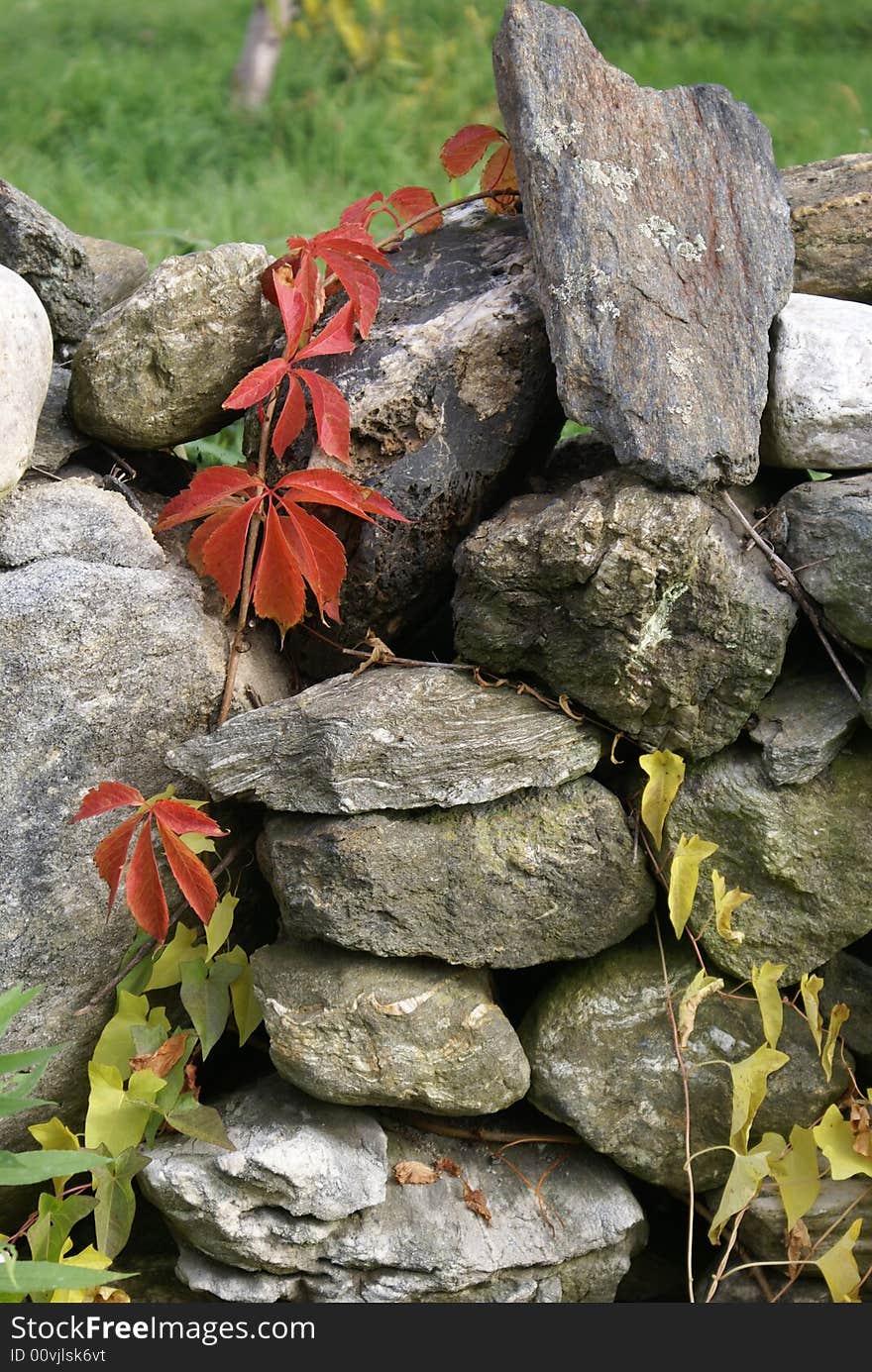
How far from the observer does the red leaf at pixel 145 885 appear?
212 cm

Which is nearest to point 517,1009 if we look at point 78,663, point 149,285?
point 78,663

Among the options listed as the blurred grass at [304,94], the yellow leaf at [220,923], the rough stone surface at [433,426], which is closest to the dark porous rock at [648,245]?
the rough stone surface at [433,426]

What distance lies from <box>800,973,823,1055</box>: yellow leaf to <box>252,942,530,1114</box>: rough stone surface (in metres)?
0.51

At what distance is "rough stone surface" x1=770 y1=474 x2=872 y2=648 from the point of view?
2.12m

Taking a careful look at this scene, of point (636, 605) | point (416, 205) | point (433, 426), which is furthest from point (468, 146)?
point (636, 605)

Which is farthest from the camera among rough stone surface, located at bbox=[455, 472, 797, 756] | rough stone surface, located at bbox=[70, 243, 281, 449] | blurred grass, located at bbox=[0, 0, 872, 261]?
blurred grass, located at bbox=[0, 0, 872, 261]

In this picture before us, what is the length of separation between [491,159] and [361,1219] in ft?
7.17

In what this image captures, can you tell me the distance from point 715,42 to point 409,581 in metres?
6.79

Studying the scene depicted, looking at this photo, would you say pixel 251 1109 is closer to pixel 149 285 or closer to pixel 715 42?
pixel 149 285

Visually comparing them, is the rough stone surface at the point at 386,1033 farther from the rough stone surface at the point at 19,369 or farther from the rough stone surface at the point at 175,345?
the rough stone surface at the point at 175,345

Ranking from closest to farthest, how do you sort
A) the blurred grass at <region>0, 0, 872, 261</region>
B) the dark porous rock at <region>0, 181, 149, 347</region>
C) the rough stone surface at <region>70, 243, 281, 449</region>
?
the rough stone surface at <region>70, 243, 281, 449</region> < the dark porous rock at <region>0, 181, 149, 347</region> < the blurred grass at <region>0, 0, 872, 261</region>

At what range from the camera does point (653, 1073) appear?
7.56ft

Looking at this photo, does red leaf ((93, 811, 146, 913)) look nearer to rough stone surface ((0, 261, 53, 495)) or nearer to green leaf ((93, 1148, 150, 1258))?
green leaf ((93, 1148, 150, 1258))

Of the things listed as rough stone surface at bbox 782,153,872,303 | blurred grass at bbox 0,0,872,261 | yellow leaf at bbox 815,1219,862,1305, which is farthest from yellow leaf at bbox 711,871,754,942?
blurred grass at bbox 0,0,872,261
